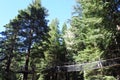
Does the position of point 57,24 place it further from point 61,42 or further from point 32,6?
point 32,6

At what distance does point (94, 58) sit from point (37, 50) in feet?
21.8

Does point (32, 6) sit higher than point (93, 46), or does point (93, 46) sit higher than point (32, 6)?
point (32, 6)

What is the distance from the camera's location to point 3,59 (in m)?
19.1

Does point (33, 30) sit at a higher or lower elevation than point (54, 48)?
higher

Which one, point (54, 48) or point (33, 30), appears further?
point (54, 48)

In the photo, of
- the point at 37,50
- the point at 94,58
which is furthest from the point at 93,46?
the point at 37,50

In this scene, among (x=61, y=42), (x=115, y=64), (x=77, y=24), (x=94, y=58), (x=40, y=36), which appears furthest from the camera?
(x=61, y=42)

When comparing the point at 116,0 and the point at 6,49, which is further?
the point at 6,49

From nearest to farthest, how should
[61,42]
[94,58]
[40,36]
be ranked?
[94,58]
[40,36]
[61,42]

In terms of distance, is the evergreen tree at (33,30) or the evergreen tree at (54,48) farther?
the evergreen tree at (54,48)

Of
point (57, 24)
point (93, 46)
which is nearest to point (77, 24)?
point (93, 46)

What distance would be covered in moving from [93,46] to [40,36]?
5.92 m

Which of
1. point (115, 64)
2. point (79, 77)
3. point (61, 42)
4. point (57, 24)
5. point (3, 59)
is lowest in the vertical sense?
point (79, 77)

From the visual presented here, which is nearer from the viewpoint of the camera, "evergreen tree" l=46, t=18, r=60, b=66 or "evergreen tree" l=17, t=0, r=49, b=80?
"evergreen tree" l=17, t=0, r=49, b=80
